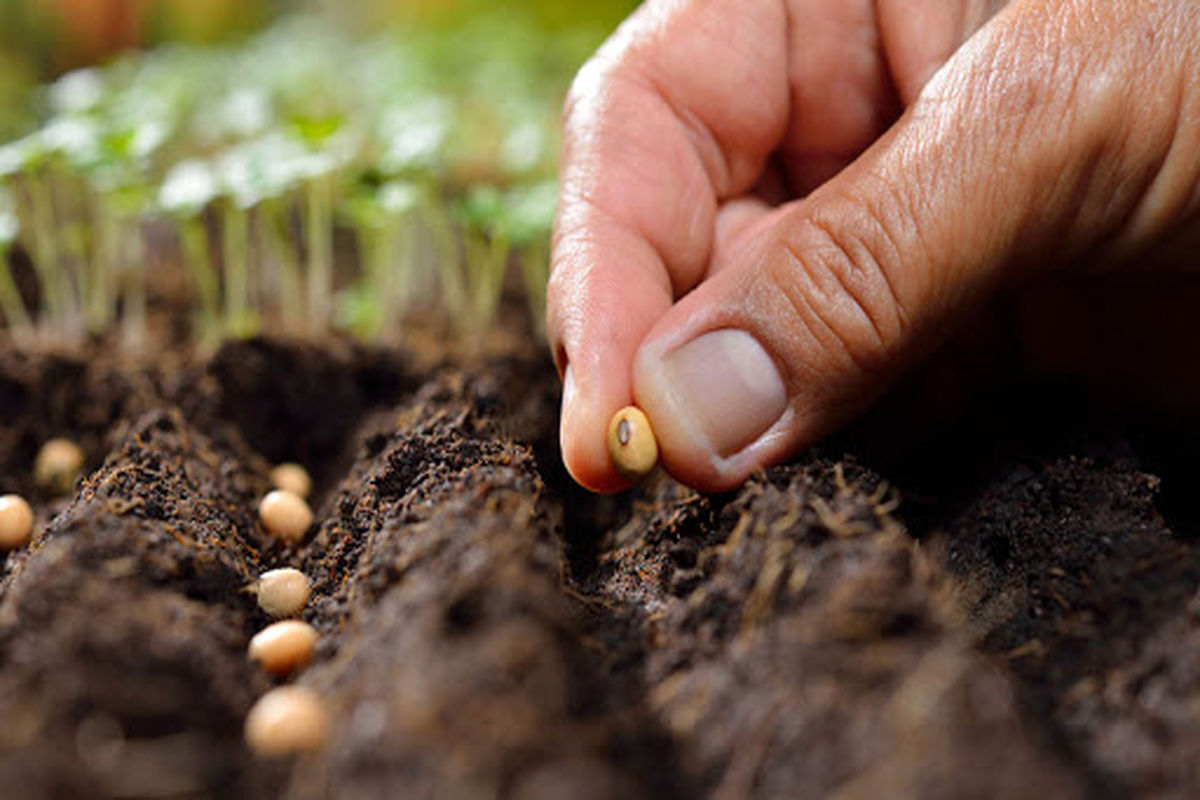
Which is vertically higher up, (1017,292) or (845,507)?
(845,507)

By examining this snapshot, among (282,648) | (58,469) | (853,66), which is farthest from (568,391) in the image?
(58,469)

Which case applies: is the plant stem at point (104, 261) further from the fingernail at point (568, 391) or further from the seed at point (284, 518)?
the fingernail at point (568, 391)

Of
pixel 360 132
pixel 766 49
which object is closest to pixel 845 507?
pixel 766 49

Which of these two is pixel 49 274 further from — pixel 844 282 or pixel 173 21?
pixel 173 21

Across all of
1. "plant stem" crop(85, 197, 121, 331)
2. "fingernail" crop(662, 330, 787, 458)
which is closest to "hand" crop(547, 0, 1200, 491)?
"fingernail" crop(662, 330, 787, 458)

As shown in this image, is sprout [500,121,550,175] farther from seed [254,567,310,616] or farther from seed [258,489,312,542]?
seed [254,567,310,616]

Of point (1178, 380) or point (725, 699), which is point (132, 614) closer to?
point (725, 699)

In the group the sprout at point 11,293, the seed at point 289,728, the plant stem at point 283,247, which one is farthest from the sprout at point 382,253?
the seed at point 289,728
